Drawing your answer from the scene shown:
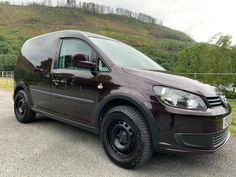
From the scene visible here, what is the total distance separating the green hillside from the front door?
79414 millimetres

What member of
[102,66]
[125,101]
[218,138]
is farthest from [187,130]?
[102,66]

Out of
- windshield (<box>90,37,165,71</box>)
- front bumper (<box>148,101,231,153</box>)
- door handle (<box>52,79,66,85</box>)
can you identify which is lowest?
front bumper (<box>148,101,231,153</box>)

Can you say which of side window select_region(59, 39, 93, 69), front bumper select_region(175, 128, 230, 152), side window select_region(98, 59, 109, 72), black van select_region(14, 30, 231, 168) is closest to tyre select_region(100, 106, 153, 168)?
black van select_region(14, 30, 231, 168)

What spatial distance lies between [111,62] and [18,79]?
2.75 meters

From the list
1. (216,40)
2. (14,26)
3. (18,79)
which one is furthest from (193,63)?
(14,26)

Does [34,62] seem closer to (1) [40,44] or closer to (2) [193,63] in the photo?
(1) [40,44]

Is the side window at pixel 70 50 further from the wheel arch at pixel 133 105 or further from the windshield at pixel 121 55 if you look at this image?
the wheel arch at pixel 133 105

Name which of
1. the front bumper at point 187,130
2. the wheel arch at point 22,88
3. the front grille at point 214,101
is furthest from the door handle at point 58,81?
the front grille at point 214,101

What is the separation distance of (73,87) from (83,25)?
119 meters

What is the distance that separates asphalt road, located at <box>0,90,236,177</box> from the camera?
276cm

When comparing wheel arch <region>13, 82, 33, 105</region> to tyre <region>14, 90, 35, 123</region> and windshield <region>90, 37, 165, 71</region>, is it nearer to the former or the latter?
tyre <region>14, 90, 35, 123</region>

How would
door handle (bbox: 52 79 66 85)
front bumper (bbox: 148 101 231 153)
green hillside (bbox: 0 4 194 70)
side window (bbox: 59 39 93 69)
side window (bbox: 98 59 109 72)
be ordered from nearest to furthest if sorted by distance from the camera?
1. front bumper (bbox: 148 101 231 153)
2. side window (bbox: 98 59 109 72)
3. side window (bbox: 59 39 93 69)
4. door handle (bbox: 52 79 66 85)
5. green hillside (bbox: 0 4 194 70)

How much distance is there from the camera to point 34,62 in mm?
4500

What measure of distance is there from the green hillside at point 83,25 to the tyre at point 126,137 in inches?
3162
